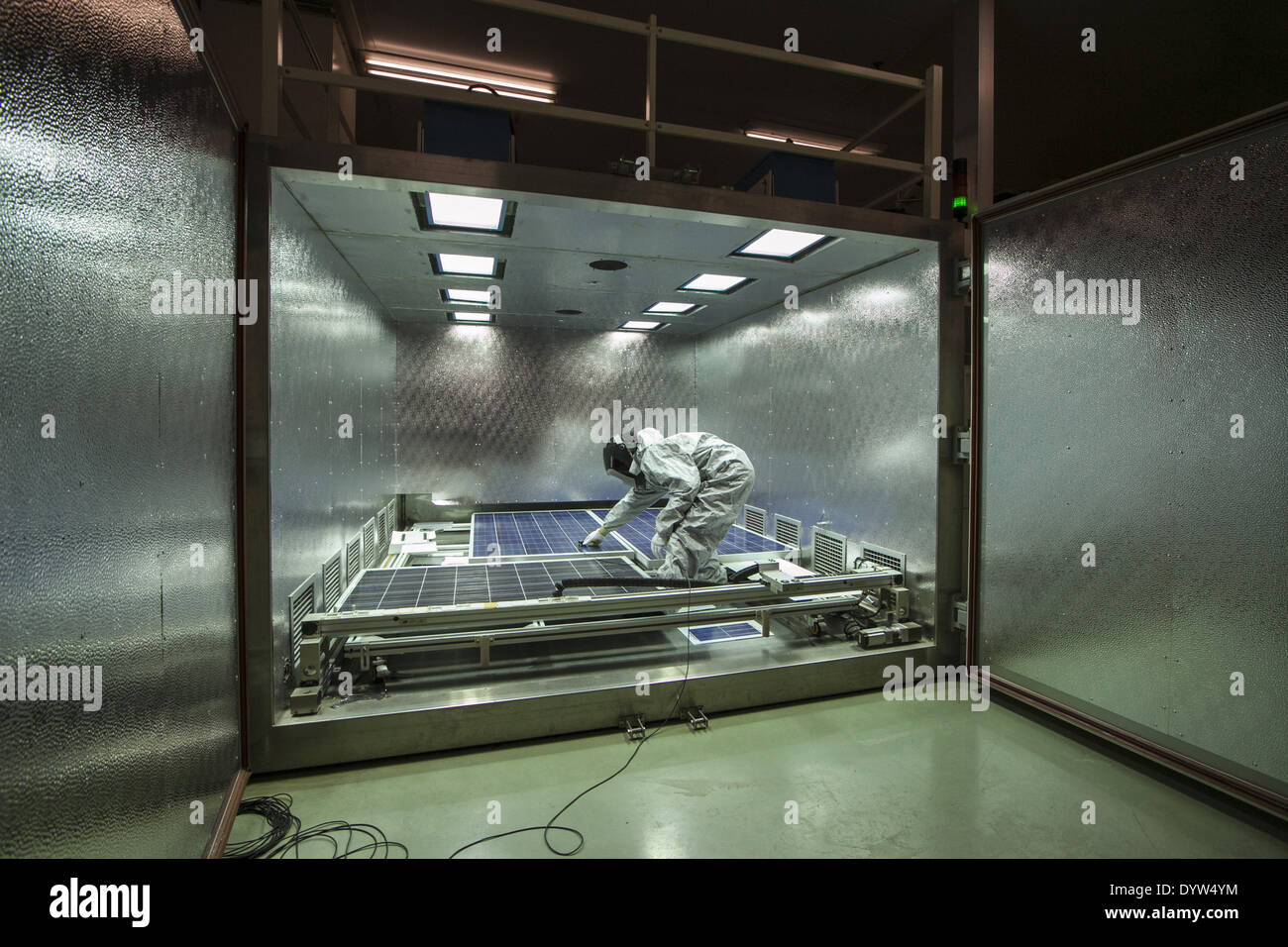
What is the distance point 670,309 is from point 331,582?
12.9 feet

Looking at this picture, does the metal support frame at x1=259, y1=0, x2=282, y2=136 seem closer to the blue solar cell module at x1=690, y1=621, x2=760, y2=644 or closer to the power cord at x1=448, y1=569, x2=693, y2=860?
the power cord at x1=448, y1=569, x2=693, y2=860

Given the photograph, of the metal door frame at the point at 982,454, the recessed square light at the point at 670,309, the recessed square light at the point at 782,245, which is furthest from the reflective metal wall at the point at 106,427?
the recessed square light at the point at 670,309

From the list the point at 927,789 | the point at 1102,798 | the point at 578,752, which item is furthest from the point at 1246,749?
the point at 578,752

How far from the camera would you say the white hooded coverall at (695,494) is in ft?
13.1

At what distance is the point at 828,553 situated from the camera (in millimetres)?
4570

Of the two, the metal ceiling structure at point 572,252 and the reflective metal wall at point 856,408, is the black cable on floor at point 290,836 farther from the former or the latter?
the reflective metal wall at point 856,408

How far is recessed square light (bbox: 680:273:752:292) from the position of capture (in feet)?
15.2

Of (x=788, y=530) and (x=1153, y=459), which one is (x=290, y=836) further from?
(x=788, y=530)

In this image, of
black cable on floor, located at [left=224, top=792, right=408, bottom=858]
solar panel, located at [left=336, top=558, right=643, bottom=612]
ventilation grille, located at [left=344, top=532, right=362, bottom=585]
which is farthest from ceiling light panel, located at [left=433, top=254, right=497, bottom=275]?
black cable on floor, located at [left=224, top=792, right=408, bottom=858]

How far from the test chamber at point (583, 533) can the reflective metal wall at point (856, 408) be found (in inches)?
0.7

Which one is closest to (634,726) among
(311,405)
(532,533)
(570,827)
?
(570,827)

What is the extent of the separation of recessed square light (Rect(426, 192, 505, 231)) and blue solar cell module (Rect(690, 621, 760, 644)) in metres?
2.70

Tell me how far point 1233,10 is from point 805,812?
6.90 m

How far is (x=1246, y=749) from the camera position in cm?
230
